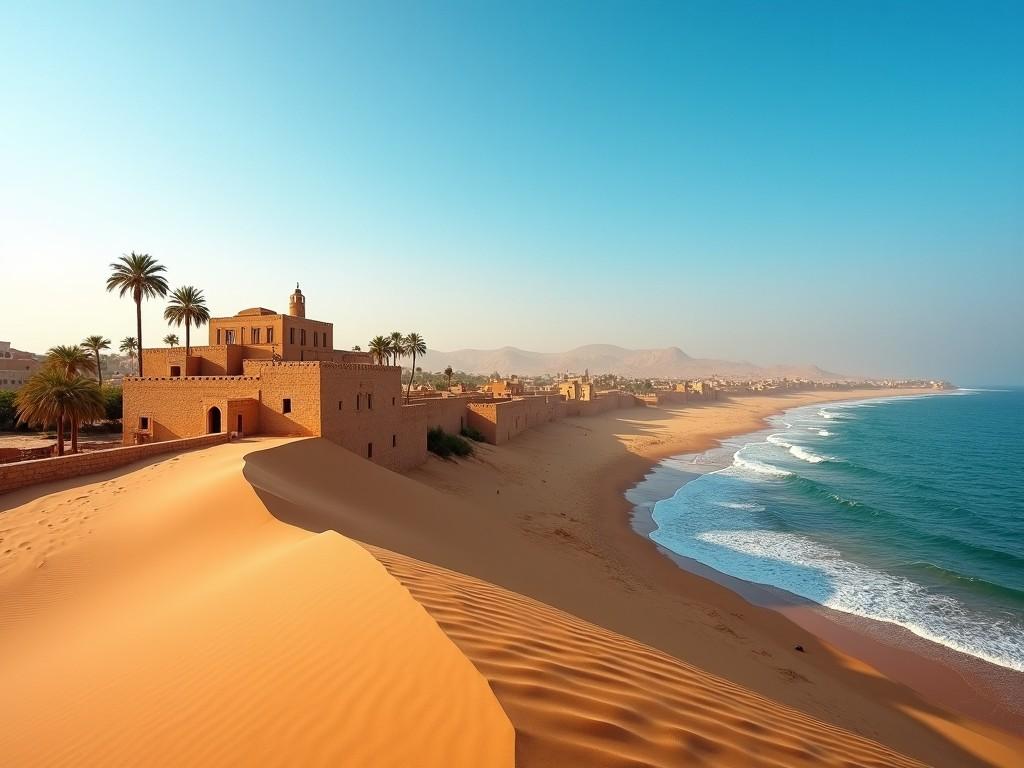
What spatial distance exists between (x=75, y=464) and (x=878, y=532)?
3003 centimetres

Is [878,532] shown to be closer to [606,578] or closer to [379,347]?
[606,578]

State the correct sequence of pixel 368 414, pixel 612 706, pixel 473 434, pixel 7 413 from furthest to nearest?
pixel 473 434, pixel 7 413, pixel 368 414, pixel 612 706

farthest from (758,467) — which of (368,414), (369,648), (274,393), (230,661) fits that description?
(230,661)

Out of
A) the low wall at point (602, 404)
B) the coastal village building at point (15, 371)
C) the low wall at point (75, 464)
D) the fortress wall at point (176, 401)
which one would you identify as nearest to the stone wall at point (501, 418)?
the low wall at point (602, 404)

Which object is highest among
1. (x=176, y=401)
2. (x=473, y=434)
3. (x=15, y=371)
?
(x=15, y=371)

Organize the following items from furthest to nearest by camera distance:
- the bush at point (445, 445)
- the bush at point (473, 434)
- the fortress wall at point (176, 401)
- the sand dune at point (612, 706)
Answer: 1. the bush at point (473, 434)
2. the bush at point (445, 445)
3. the fortress wall at point (176, 401)
4. the sand dune at point (612, 706)

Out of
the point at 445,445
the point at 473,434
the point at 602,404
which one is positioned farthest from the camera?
the point at 602,404

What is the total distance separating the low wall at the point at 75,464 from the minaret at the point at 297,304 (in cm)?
1338

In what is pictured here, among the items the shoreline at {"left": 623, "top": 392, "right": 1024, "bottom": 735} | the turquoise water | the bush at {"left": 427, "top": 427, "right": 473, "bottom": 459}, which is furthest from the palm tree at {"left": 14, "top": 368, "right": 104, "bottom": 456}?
the turquoise water

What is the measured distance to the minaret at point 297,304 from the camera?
3056 cm

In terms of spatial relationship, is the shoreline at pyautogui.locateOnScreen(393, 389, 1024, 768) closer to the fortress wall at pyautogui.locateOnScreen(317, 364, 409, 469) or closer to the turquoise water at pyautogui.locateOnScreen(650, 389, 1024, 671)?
the fortress wall at pyautogui.locateOnScreen(317, 364, 409, 469)

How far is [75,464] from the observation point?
15312 mm

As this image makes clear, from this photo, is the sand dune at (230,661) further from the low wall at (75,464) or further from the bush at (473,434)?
the bush at (473,434)

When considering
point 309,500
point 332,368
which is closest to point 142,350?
point 332,368
